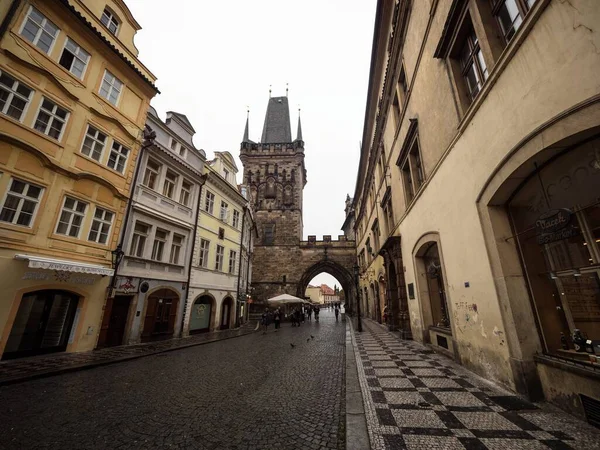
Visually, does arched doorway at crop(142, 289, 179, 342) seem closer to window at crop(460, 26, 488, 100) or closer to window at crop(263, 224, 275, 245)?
window at crop(460, 26, 488, 100)

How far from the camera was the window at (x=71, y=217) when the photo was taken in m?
8.76

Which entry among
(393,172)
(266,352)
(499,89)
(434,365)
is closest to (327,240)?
(393,172)

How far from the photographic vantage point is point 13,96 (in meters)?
7.72

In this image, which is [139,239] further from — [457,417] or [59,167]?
[457,417]

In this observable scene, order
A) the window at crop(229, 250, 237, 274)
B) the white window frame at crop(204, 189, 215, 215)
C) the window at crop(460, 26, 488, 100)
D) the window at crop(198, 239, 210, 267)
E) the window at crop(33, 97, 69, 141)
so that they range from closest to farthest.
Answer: the window at crop(460, 26, 488, 100), the window at crop(33, 97, 69, 141), the window at crop(198, 239, 210, 267), the white window frame at crop(204, 189, 215, 215), the window at crop(229, 250, 237, 274)

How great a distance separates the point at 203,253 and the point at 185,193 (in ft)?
12.6

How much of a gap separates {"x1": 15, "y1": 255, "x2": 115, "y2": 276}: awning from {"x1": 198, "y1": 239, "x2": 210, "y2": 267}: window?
5921 mm

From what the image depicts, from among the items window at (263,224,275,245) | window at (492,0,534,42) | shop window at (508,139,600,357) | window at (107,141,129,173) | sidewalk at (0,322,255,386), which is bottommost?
sidewalk at (0,322,255,386)

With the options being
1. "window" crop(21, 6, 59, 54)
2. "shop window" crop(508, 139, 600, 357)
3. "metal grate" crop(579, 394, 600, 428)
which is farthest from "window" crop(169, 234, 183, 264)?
"metal grate" crop(579, 394, 600, 428)

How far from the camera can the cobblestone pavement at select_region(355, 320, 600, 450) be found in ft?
9.11

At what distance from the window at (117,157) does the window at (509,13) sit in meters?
13.2

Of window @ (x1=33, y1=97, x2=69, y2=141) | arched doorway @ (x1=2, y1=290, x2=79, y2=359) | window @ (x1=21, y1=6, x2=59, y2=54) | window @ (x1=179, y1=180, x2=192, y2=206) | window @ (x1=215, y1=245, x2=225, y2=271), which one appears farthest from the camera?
window @ (x1=215, y1=245, x2=225, y2=271)

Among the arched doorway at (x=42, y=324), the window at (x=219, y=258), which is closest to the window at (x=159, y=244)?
the arched doorway at (x=42, y=324)

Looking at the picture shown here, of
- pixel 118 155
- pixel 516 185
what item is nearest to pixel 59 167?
pixel 118 155
